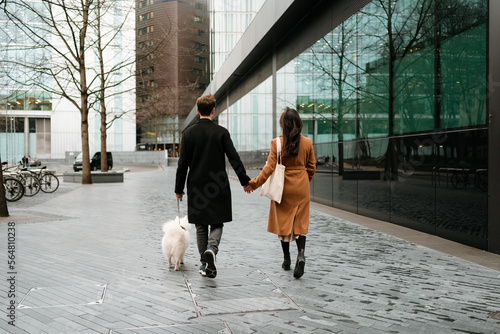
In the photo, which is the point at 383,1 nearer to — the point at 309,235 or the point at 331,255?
the point at 309,235

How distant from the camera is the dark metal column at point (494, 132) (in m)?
6.58

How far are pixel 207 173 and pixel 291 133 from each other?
97cm

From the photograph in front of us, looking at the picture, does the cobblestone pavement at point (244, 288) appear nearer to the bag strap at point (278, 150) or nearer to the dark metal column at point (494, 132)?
the dark metal column at point (494, 132)

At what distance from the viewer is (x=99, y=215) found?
1112 centimetres

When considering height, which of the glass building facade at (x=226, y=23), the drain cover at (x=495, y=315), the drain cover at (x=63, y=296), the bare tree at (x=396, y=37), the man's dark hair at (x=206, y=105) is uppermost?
the glass building facade at (x=226, y=23)

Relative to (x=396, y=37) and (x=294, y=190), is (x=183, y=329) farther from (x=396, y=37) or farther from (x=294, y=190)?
(x=396, y=37)

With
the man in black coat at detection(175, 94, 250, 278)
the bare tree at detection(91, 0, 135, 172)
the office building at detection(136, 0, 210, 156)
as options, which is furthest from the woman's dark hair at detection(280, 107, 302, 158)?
the office building at detection(136, 0, 210, 156)

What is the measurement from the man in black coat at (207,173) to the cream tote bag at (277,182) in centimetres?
27

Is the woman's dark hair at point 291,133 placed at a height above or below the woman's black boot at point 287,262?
above

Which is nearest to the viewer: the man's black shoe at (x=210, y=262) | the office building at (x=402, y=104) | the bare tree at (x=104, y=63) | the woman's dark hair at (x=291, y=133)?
the man's black shoe at (x=210, y=262)

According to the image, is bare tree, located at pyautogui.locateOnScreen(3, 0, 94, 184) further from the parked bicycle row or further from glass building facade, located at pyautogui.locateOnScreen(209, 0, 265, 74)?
glass building facade, located at pyautogui.locateOnScreen(209, 0, 265, 74)

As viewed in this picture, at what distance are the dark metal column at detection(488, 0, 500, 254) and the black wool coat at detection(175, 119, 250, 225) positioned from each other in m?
3.65

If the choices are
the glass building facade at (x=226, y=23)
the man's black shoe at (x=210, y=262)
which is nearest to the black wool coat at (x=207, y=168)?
the man's black shoe at (x=210, y=262)

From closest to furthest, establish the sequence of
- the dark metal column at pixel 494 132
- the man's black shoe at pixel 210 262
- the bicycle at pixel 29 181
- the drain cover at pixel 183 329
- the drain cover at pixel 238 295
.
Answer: the drain cover at pixel 183 329 < the drain cover at pixel 238 295 < the man's black shoe at pixel 210 262 < the dark metal column at pixel 494 132 < the bicycle at pixel 29 181
